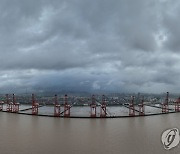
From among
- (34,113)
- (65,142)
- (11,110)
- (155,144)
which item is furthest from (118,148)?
(11,110)

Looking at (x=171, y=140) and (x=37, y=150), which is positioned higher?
(x=171, y=140)

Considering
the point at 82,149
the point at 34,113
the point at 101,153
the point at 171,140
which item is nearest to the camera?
the point at 171,140

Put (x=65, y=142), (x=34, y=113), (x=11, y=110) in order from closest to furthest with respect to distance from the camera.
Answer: (x=65, y=142) < (x=34, y=113) < (x=11, y=110)

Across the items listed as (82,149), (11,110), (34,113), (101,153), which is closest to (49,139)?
(82,149)

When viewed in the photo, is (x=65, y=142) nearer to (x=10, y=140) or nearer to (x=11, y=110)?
(x=10, y=140)

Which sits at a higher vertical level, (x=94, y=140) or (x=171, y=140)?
(x=171, y=140)

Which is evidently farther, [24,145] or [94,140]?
[94,140]

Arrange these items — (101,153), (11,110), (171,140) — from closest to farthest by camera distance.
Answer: (171,140), (101,153), (11,110)

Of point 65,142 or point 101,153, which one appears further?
point 65,142

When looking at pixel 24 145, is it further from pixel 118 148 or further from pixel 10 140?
pixel 118 148
